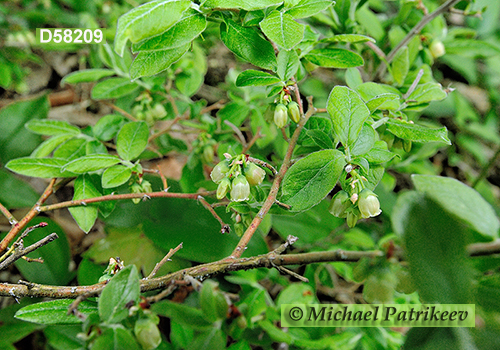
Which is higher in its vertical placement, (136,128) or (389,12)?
(136,128)

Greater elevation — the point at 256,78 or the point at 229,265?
the point at 256,78

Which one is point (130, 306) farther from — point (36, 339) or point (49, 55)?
point (49, 55)

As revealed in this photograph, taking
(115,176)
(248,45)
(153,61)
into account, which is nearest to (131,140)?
(115,176)

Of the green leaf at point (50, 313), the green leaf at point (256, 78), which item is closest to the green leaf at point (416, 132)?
the green leaf at point (256, 78)

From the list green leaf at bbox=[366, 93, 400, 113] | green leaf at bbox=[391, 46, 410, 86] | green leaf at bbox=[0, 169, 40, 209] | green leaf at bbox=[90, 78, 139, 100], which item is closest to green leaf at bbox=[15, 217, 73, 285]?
green leaf at bbox=[0, 169, 40, 209]

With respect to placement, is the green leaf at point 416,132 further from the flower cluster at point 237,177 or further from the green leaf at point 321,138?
the flower cluster at point 237,177

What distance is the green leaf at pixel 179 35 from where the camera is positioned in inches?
24.3

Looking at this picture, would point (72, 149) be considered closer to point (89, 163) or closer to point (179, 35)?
point (89, 163)

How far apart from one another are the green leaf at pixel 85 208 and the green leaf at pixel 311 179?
51cm

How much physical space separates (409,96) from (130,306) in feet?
2.41

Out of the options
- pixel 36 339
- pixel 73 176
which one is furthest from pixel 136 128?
pixel 36 339

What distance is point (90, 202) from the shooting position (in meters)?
0.89

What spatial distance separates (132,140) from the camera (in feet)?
3.10

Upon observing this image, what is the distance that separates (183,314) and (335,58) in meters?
0.63
